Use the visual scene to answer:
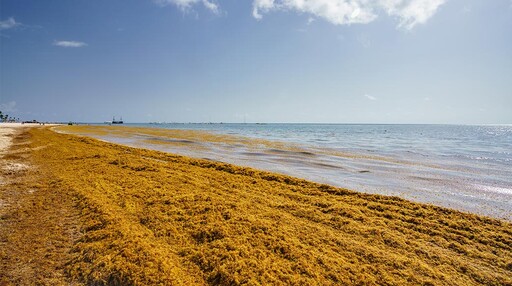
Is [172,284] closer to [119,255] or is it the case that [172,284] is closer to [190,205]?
[119,255]

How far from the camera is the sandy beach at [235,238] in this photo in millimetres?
3621

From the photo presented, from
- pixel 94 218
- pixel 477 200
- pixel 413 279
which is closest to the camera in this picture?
pixel 413 279

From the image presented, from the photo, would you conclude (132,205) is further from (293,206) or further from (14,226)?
(293,206)

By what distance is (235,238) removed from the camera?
14.9ft

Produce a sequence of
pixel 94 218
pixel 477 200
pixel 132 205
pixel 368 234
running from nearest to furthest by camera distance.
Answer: pixel 368 234 → pixel 94 218 → pixel 132 205 → pixel 477 200

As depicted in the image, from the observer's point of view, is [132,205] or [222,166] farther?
[222,166]

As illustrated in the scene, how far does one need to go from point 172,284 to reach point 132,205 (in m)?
3.30

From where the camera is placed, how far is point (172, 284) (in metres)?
3.34

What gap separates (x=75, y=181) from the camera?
802cm

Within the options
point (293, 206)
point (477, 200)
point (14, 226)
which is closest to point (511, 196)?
point (477, 200)

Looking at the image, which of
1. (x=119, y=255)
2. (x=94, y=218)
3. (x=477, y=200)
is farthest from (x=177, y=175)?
(x=477, y=200)

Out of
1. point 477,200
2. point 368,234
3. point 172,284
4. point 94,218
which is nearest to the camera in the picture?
point 172,284

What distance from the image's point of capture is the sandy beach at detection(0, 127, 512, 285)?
362 centimetres

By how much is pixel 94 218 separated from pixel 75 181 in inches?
144
